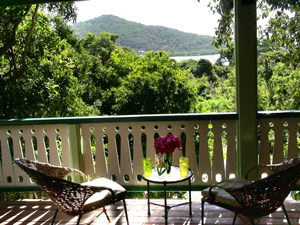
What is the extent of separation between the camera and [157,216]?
10.7 feet

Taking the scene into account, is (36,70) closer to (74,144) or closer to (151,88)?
(151,88)

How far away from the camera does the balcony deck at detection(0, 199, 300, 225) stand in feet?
10.3

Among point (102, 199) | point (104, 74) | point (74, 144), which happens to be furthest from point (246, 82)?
point (104, 74)

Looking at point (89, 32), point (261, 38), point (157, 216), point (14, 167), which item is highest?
point (89, 32)

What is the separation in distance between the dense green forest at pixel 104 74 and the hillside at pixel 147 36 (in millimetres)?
127

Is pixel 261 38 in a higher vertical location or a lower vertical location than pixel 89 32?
lower

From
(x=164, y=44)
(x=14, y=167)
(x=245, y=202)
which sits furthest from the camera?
(x=164, y=44)

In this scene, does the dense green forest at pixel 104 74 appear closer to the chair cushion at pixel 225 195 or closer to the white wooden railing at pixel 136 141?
the white wooden railing at pixel 136 141

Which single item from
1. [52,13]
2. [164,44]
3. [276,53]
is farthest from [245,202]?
[52,13]

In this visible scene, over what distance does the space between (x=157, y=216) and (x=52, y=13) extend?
4.63m

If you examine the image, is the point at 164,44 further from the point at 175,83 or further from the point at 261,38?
the point at 261,38

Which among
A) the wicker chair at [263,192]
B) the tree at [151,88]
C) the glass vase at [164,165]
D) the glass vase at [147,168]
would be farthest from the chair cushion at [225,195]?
the tree at [151,88]

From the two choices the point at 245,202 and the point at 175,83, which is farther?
the point at 175,83

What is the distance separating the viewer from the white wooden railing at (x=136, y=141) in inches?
141
